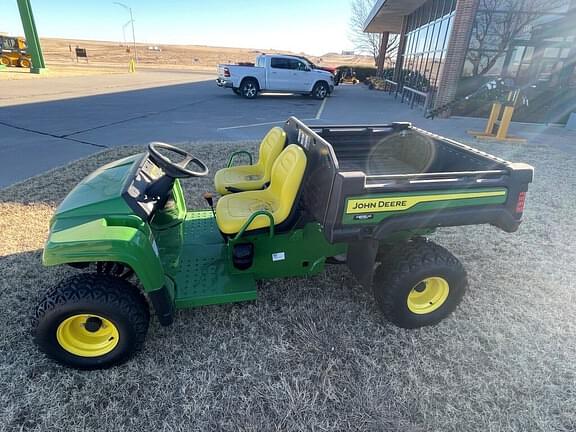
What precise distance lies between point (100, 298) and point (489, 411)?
233 centimetres

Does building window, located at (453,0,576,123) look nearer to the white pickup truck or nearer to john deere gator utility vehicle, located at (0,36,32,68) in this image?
the white pickup truck

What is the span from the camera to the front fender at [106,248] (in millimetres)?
1879

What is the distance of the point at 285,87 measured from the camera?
15062 millimetres

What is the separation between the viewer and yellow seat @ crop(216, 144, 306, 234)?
2477mm

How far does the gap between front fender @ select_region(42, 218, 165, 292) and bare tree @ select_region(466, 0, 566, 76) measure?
1233 centimetres

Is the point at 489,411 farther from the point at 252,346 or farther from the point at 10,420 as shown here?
the point at 10,420

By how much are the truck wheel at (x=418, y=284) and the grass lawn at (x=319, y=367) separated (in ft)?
0.47

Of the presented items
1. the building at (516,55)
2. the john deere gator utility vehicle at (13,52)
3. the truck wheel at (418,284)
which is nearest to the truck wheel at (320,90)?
the building at (516,55)

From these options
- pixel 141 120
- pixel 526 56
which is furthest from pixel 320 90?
pixel 141 120

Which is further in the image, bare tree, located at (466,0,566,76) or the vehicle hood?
bare tree, located at (466,0,566,76)

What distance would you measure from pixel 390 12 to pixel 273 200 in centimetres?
2027

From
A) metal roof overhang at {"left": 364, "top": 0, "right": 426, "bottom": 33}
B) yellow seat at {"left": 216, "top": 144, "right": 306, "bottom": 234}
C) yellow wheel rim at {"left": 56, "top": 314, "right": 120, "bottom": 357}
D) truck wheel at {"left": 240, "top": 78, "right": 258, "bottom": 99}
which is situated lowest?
yellow wheel rim at {"left": 56, "top": 314, "right": 120, "bottom": 357}

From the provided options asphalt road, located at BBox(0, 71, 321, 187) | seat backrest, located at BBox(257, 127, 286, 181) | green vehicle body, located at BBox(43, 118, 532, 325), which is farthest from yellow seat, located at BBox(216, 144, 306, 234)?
asphalt road, located at BBox(0, 71, 321, 187)

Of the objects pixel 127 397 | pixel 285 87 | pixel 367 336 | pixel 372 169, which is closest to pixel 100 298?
A: pixel 127 397
